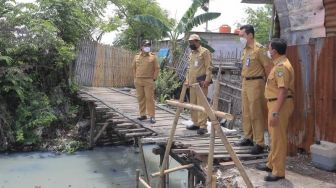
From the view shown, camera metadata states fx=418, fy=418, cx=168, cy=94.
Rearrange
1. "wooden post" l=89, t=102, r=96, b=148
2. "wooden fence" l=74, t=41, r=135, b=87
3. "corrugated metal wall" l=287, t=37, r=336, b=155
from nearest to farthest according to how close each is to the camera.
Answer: "corrugated metal wall" l=287, t=37, r=336, b=155 < "wooden post" l=89, t=102, r=96, b=148 < "wooden fence" l=74, t=41, r=135, b=87

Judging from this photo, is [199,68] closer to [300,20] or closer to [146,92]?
[146,92]

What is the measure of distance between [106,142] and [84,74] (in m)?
3.27

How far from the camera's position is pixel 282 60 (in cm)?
460

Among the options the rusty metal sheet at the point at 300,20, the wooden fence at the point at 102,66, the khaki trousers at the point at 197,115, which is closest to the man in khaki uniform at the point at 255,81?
the rusty metal sheet at the point at 300,20

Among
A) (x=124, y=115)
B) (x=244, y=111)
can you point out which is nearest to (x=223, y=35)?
(x=124, y=115)

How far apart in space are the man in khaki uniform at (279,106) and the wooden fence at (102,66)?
11.0 meters

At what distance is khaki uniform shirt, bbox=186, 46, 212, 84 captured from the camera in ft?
22.0

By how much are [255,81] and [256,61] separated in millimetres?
264

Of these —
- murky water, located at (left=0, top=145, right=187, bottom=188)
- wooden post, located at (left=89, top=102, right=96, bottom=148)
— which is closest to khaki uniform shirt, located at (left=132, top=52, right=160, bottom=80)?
murky water, located at (left=0, top=145, right=187, bottom=188)

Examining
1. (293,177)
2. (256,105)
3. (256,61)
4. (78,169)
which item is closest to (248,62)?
(256,61)

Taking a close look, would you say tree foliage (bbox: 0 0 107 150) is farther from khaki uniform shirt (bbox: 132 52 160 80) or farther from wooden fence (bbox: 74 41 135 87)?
khaki uniform shirt (bbox: 132 52 160 80)

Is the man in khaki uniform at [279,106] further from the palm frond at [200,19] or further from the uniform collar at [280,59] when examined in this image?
the palm frond at [200,19]

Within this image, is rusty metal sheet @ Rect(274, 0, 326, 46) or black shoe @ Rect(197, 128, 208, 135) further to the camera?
black shoe @ Rect(197, 128, 208, 135)

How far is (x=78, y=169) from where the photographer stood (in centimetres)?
1019
